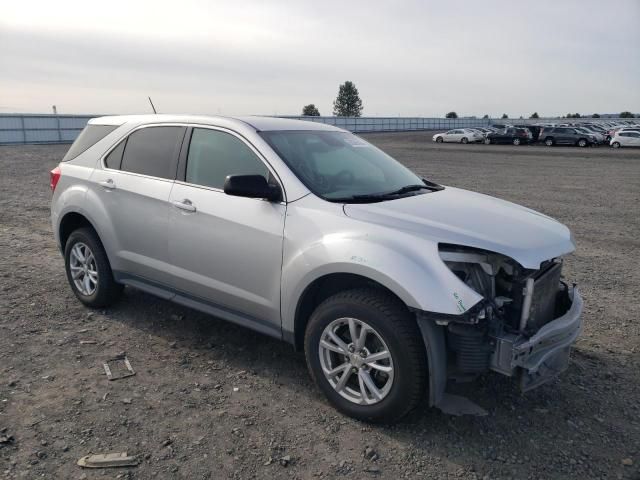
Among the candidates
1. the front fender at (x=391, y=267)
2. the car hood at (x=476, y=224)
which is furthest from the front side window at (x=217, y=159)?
the car hood at (x=476, y=224)

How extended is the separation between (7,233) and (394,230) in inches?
289

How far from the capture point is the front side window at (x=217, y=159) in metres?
3.96

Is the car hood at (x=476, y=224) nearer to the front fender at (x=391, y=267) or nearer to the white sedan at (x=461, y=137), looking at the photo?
the front fender at (x=391, y=267)

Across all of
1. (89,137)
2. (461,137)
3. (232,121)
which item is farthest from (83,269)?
(461,137)

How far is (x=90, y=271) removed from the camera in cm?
511

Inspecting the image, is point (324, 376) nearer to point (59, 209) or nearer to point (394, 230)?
point (394, 230)

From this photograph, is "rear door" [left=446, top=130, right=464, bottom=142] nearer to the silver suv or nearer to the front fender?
the silver suv

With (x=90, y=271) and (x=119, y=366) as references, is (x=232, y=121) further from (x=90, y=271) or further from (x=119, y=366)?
(x=90, y=271)

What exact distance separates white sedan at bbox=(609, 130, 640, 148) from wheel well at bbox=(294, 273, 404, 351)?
3798 cm

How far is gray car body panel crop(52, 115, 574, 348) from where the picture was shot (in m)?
3.08

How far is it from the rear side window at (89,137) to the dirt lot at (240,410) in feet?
4.81

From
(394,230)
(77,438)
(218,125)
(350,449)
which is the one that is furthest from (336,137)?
(77,438)

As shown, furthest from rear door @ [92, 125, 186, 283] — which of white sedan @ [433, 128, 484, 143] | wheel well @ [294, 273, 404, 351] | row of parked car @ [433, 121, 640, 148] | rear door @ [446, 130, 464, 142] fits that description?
rear door @ [446, 130, 464, 142]

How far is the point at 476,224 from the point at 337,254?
2.91ft
